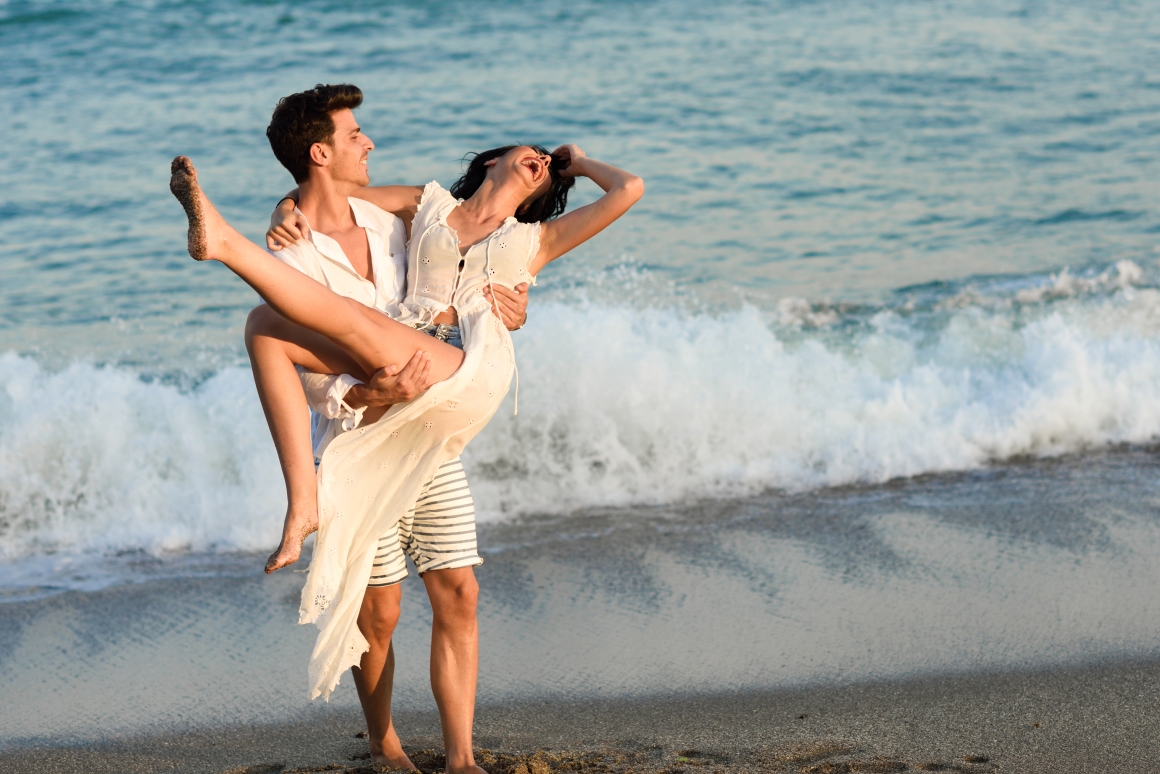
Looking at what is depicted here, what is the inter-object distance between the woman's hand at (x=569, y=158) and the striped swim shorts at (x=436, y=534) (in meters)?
0.96

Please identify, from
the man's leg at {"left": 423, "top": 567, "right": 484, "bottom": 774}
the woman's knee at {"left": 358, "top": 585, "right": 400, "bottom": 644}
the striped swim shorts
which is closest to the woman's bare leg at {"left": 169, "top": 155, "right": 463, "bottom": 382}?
the striped swim shorts

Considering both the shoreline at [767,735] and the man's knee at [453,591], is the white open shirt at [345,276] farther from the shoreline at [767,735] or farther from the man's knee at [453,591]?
the shoreline at [767,735]

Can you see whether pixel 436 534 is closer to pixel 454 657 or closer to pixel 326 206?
pixel 454 657

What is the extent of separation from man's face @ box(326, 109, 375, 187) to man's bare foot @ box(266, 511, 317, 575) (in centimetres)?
94

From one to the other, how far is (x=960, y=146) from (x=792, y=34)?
4.43 meters

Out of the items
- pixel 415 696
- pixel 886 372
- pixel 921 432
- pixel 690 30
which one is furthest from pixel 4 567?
pixel 690 30

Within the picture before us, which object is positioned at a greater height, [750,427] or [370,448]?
[370,448]

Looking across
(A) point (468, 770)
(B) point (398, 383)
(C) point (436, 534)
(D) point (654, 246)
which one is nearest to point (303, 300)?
(B) point (398, 383)

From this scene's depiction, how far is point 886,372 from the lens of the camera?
725 cm

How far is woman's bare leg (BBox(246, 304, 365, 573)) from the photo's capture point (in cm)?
279

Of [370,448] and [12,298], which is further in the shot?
[12,298]

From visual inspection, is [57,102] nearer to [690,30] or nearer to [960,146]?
[690,30]

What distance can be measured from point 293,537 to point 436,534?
41 cm

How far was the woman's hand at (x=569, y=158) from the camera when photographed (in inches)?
132
